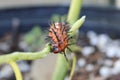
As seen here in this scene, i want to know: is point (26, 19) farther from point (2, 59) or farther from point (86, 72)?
point (2, 59)

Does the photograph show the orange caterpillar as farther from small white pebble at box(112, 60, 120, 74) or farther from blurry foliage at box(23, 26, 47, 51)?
blurry foliage at box(23, 26, 47, 51)

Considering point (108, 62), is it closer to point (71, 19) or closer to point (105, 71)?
point (105, 71)

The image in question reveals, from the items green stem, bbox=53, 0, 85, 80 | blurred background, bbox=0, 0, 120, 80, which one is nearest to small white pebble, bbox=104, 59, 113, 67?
blurred background, bbox=0, 0, 120, 80

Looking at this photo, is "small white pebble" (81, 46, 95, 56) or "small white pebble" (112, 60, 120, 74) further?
"small white pebble" (81, 46, 95, 56)

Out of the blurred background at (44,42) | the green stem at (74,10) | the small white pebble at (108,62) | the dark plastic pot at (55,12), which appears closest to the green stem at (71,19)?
the green stem at (74,10)

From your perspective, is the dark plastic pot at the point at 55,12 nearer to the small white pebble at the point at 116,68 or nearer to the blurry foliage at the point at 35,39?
the blurry foliage at the point at 35,39

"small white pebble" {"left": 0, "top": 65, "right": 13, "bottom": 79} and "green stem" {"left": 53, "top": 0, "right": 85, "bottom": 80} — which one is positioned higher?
"green stem" {"left": 53, "top": 0, "right": 85, "bottom": 80}

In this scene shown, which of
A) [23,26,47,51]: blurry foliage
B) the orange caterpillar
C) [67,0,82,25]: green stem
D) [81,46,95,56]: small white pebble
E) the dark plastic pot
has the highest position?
[67,0,82,25]: green stem
